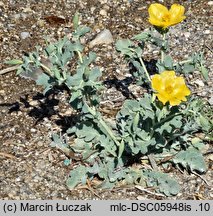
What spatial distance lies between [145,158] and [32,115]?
0.72 m

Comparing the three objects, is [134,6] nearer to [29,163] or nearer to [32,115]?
[32,115]

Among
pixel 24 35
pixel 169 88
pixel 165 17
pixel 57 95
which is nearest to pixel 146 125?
pixel 169 88

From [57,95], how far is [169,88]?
1.14 m

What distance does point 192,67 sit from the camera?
3.25 meters

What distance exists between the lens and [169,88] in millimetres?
2932

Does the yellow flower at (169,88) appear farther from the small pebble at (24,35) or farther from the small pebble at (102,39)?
the small pebble at (24,35)

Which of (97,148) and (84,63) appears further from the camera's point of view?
(97,148)

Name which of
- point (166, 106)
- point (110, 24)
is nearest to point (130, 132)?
point (166, 106)

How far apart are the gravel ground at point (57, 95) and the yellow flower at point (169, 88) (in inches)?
25.2

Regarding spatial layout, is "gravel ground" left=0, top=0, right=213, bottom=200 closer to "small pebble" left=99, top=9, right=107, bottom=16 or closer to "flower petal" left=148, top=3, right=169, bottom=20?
"small pebble" left=99, top=9, right=107, bottom=16

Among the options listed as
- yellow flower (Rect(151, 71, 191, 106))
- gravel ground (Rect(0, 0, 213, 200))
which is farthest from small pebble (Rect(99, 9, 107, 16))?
yellow flower (Rect(151, 71, 191, 106))

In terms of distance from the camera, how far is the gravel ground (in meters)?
3.38

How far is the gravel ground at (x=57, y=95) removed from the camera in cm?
338

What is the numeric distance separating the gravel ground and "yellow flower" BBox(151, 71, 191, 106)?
640mm
